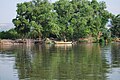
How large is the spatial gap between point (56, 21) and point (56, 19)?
450mm

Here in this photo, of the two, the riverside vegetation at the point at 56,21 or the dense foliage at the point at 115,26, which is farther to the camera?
the dense foliage at the point at 115,26

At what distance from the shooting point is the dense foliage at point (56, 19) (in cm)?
7975

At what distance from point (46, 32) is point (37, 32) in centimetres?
202

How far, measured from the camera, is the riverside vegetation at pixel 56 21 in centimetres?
7994

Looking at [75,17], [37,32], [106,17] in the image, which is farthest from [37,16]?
[106,17]

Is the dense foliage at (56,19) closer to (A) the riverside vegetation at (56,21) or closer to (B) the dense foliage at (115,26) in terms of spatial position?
(A) the riverside vegetation at (56,21)

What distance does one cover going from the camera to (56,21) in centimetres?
8194

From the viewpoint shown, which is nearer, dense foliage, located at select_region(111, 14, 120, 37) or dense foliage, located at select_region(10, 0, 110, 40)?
dense foliage, located at select_region(10, 0, 110, 40)

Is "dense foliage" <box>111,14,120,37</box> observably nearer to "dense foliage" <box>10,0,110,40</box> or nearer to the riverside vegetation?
the riverside vegetation

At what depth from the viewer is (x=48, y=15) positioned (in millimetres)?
78812

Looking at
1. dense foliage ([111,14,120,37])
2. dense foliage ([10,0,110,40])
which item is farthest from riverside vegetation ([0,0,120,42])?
dense foliage ([111,14,120,37])

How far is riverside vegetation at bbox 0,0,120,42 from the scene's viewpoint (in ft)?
262

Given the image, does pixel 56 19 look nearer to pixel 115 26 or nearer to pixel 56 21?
pixel 56 21

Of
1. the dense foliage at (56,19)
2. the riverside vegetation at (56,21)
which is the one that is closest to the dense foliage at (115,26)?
the riverside vegetation at (56,21)
